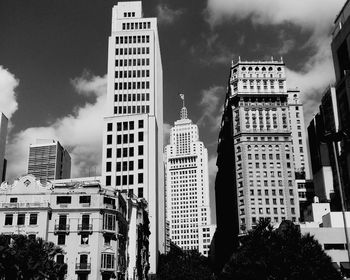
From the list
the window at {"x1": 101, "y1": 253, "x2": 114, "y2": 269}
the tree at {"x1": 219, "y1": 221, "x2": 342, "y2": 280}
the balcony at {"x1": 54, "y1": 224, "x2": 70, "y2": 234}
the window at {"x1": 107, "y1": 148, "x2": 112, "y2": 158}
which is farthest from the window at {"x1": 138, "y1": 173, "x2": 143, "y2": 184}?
the tree at {"x1": 219, "y1": 221, "x2": 342, "y2": 280}

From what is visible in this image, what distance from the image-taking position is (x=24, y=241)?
59.2 meters

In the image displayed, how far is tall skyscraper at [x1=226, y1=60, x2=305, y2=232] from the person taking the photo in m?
141

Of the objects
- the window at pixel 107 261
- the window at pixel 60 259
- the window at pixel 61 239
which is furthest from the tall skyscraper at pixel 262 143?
the window at pixel 60 259

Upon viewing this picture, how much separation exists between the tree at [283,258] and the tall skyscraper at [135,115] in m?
48.2

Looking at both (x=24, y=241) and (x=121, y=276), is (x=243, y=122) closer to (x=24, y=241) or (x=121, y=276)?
(x=121, y=276)

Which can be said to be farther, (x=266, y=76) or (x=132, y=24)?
(x=266, y=76)

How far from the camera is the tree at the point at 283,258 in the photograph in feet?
172

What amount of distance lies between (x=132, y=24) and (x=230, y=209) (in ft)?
248

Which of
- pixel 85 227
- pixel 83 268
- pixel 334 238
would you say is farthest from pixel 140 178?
pixel 334 238

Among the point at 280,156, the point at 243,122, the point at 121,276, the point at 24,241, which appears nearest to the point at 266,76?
the point at 243,122

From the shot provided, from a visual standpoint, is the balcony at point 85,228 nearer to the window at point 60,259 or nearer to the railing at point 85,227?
the railing at point 85,227

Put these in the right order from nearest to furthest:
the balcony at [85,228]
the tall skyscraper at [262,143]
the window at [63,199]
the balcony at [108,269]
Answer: the balcony at [108,269], the balcony at [85,228], the window at [63,199], the tall skyscraper at [262,143]

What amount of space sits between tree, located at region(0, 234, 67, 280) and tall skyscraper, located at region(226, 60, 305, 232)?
84.9 metres

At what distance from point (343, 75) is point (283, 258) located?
8749 centimetres
